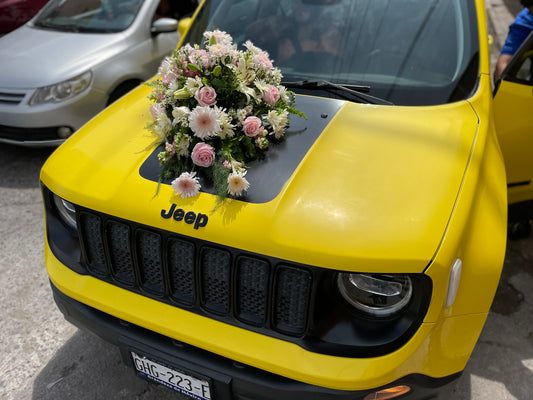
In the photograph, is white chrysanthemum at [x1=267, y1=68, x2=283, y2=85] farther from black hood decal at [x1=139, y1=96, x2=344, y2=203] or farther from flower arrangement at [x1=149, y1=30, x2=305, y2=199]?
black hood decal at [x1=139, y1=96, x2=344, y2=203]

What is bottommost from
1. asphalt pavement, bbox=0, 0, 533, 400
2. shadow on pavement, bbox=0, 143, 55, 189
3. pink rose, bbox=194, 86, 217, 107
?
shadow on pavement, bbox=0, 143, 55, 189

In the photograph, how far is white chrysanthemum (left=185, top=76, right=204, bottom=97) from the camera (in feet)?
6.46

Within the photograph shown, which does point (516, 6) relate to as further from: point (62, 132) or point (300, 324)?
point (300, 324)

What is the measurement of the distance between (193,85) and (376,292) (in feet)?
3.68

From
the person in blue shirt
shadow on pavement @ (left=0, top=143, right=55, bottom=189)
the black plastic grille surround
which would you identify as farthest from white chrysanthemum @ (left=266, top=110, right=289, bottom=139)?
shadow on pavement @ (left=0, top=143, right=55, bottom=189)

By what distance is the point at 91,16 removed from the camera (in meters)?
4.79

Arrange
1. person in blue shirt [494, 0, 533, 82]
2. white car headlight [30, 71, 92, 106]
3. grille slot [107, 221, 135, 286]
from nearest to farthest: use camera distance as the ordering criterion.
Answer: grille slot [107, 221, 135, 286], person in blue shirt [494, 0, 533, 82], white car headlight [30, 71, 92, 106]

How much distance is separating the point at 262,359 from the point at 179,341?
1.22 feet

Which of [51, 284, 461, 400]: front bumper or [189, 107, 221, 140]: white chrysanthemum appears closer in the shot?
[51, 284, 461, 400]: front bumper

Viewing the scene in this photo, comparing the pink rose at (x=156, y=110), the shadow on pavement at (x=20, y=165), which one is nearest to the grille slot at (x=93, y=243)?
the pink rose at (x=156, y=110)

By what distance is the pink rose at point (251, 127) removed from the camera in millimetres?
1911

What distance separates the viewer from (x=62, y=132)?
4.27 metres

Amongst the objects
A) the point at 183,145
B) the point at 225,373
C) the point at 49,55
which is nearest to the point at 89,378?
the point at 225,373

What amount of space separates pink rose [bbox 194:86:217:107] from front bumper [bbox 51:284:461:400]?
96cm
